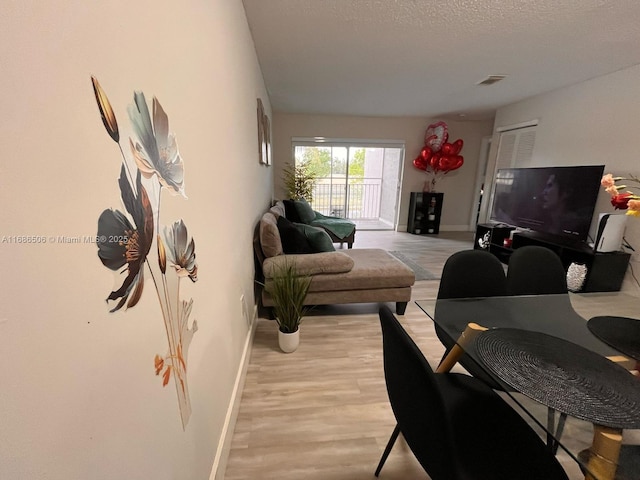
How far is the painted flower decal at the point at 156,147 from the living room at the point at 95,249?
1.1 inches

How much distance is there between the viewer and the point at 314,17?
2102 mm

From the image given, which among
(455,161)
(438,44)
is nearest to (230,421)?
(438,44)

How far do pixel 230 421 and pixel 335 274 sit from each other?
135 cm

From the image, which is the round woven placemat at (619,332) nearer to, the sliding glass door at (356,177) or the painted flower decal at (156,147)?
the painted flower decal at (156,147)

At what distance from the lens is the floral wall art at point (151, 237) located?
1.76 ft

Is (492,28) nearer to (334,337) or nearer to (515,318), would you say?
(515,318)

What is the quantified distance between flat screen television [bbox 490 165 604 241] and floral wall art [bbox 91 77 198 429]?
4.20 metres

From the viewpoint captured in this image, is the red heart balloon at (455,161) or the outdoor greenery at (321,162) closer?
the red heart balloon at (455,161)

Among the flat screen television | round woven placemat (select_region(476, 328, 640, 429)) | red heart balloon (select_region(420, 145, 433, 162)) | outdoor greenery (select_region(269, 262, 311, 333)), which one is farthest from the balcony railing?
round woven placemat (select_region(476, 328, 640, 429))

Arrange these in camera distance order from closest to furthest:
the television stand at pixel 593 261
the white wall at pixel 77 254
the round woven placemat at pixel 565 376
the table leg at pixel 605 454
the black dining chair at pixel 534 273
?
the white wall at pixel 77 254 < the table leg at pixel 605 454 < the round woven placemat at pixel 565 376 < the black dining chair at pixel 534 273 < the television stand at pixel 593 261

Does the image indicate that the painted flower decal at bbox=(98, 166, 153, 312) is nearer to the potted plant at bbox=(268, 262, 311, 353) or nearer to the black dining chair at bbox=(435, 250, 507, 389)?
the potted plant at bbox=(268, 262, 311, 353)

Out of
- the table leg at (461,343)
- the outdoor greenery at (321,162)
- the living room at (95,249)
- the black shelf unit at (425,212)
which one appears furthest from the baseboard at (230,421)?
the black shelf unit at (425,212)

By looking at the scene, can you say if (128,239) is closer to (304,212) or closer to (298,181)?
(304,212)

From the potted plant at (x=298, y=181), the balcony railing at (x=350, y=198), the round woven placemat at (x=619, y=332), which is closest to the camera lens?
the round woven placemat at (x=619, y=332)
